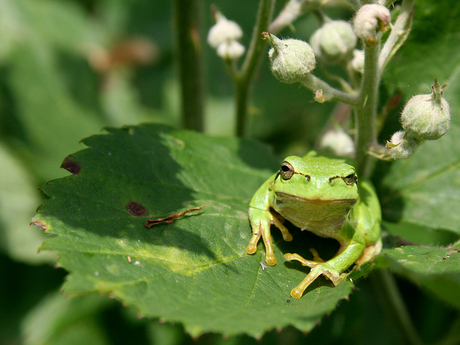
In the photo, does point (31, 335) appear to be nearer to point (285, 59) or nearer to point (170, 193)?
point (170, 193)

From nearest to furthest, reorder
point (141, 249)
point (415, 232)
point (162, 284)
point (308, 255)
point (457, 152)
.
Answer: point (162, 284) < point (141, 249) < point (308, 255) < point (457, 152) < point (415, 232)

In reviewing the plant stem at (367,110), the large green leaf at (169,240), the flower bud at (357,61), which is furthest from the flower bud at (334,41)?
the large green leaf at (169,240)

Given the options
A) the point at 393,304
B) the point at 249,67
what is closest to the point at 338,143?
the point at 249,67

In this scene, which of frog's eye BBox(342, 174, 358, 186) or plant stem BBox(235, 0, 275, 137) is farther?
plant stem BBox(235, 0, 275, 137)

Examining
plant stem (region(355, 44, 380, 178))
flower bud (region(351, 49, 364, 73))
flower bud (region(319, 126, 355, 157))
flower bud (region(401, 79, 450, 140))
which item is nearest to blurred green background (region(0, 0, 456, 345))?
flower bud (region(319, 126, 355, 157))

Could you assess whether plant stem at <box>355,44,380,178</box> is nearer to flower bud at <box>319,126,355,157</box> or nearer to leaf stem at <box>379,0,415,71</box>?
leaf stem at <box>379,0,415,71</box>

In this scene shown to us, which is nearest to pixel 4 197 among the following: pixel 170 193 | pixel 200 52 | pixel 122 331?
pixel 122 331

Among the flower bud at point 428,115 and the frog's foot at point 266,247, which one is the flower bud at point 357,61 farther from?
the frog's foot at point 266,247
